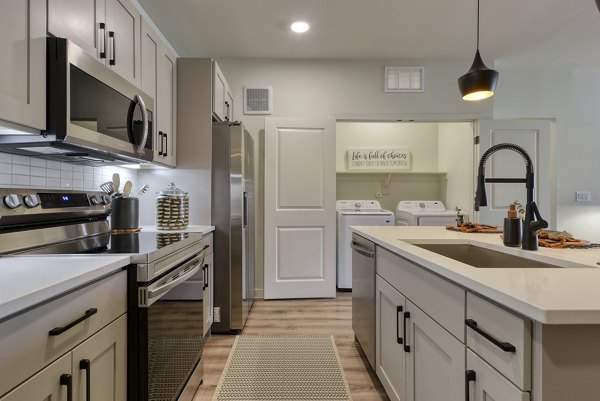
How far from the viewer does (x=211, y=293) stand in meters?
2.54

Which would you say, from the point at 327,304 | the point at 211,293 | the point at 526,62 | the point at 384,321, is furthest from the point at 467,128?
the point at 211,293

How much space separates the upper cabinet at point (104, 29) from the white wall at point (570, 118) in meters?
3.66

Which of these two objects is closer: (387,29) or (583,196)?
(387,29)

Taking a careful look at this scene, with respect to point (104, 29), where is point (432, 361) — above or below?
below

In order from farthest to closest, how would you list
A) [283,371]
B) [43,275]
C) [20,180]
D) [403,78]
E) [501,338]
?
[403,78], [283,371], [20,180], [43,275], [501,338]

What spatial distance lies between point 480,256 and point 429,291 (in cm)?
66

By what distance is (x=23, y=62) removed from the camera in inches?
44.6

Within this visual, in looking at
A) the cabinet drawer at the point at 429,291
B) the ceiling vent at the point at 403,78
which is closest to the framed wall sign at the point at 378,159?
the ceiling vent at the point at 403,78

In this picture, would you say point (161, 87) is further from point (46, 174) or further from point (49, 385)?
point (49, 385)

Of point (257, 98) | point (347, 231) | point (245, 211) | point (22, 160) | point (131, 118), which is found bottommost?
point (347, 231)

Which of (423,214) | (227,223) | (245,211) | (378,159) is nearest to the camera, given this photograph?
(227,223)

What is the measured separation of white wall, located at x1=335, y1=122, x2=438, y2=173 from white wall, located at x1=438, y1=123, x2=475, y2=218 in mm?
126

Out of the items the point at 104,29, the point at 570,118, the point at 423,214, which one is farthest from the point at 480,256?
the point at 570,118

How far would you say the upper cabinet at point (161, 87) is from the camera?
211 cm
